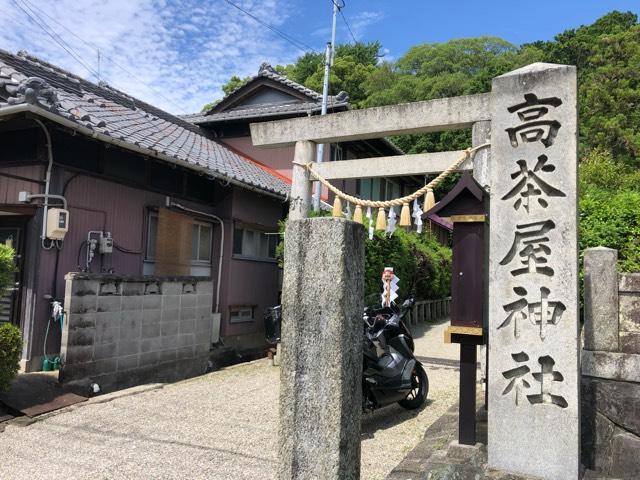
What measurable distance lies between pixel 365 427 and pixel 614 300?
3.51 m

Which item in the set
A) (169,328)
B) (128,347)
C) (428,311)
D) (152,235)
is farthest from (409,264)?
(128,347)

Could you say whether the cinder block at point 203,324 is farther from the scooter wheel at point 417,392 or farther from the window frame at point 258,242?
the scooter wheel at point 417,392

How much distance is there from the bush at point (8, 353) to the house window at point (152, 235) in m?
3.99

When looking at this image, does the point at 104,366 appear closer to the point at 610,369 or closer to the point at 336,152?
the point at 610,369

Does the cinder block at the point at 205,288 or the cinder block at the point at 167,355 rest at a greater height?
the cinder block at the point at 205,288

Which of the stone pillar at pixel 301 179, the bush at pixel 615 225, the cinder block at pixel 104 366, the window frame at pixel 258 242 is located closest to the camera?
the cinder block at pixel 104 366

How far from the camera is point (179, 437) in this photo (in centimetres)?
613

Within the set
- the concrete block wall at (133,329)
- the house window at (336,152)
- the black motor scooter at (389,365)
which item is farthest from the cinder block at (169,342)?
the house window at (336,152)

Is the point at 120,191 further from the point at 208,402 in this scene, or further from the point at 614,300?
the point at 614,300

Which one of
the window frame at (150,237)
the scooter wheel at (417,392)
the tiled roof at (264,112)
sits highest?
the tiled roof at (264,112)

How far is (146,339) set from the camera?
29.6ft

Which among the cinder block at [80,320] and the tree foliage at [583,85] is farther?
the tree foliage at [583,85]

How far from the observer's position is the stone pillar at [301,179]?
8.84 m

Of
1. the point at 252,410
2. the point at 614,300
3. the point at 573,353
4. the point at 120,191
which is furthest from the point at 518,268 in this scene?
the point at 120,191
